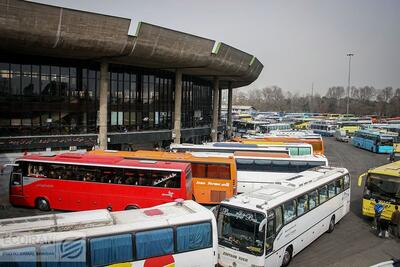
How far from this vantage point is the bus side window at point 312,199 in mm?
12663

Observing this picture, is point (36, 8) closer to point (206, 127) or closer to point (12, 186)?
point (12, 186)

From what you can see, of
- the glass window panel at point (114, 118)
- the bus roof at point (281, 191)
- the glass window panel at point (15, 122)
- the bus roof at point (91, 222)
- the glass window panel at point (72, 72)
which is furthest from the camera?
the glass window panel at point (114, 118)

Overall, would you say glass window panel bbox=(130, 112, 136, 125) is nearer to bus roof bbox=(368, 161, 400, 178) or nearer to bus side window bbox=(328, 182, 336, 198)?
bus side window bbox=(328, 182, 336, 198)

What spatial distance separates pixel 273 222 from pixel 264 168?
996 centimetres

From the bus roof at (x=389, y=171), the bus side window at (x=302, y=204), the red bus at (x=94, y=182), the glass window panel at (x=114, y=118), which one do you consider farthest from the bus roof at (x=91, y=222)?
the glass window panel at (x=114, y=118)

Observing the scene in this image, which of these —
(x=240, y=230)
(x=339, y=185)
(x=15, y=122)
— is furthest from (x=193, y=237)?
(x=15, y=122)

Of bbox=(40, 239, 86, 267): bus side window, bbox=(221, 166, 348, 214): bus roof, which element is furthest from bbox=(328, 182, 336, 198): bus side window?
bbox=(40, 239, 86, 267): bus side window

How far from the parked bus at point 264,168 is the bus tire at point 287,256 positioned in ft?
27.3

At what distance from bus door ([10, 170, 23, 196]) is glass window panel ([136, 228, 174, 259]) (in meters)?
10.3

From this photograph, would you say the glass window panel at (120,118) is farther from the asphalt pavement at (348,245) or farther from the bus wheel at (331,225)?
the bus wheel at (331,225)

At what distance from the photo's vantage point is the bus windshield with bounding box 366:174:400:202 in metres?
14.4

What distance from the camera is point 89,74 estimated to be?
108ft

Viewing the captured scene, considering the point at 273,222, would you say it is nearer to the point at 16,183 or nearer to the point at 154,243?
the point at 154,243

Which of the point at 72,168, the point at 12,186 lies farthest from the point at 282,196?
the point at 12,186
